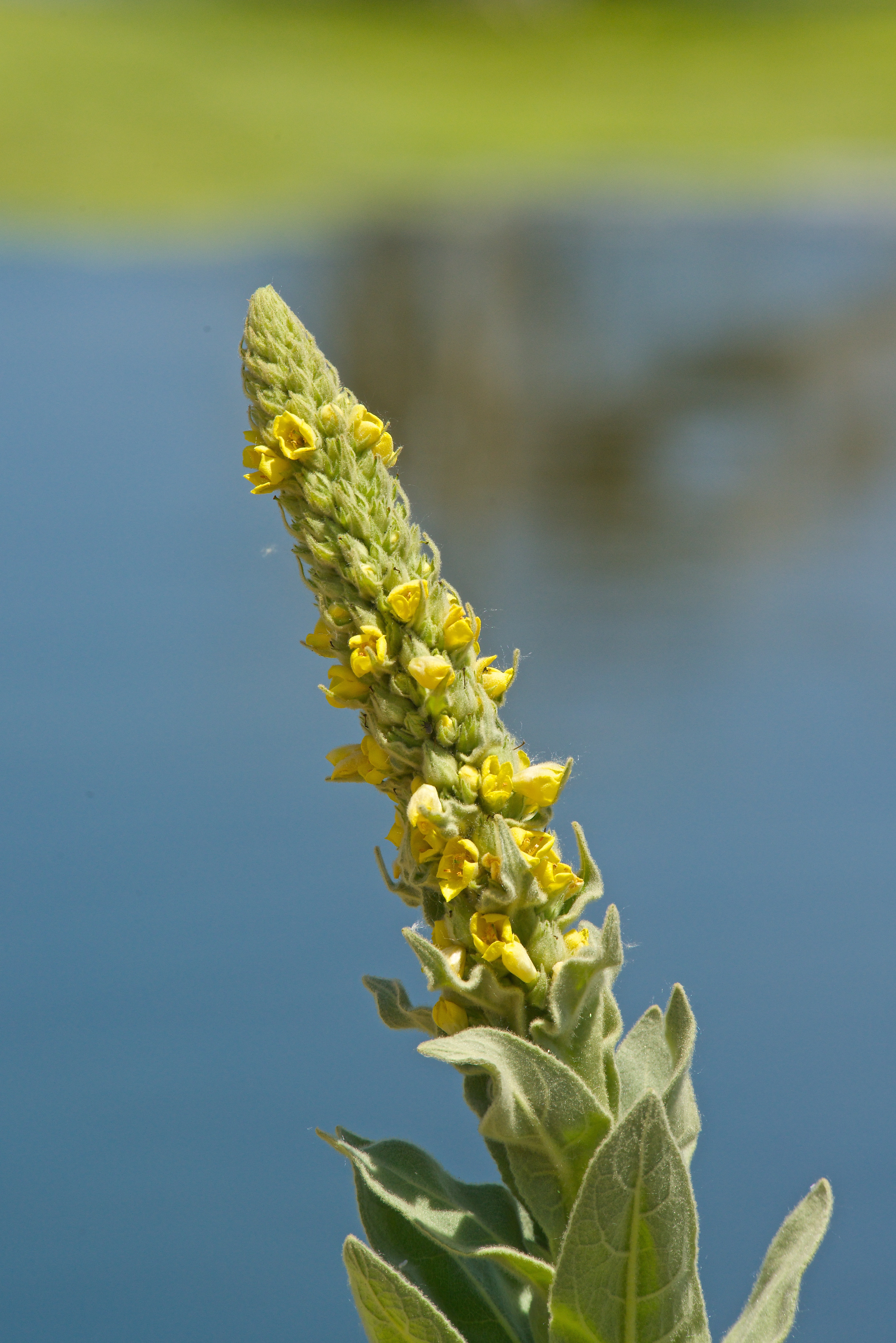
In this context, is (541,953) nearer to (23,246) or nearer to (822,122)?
(23,246)

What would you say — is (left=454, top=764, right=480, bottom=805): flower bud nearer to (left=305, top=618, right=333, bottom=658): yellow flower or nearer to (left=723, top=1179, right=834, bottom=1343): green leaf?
(left=305, top=618, right=333, bottom=658): yellow flower

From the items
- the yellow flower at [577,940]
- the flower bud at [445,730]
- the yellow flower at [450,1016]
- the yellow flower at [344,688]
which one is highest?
the yellow flower at [344,688]

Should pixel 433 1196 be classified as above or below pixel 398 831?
below

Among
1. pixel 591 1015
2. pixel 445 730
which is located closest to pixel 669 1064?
pixel 591 1015

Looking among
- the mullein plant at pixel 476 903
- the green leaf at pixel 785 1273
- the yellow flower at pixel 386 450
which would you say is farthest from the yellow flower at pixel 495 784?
the green leaf at pixel 785 1273

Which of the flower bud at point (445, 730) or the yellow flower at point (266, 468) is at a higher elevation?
the yellow flower at point (266, 468)

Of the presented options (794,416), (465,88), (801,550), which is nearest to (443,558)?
(801,550)

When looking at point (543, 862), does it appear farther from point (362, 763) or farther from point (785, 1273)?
point (785, 1273)

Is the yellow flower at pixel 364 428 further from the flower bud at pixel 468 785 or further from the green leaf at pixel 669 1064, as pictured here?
the green leaf at pixel 669 1064
